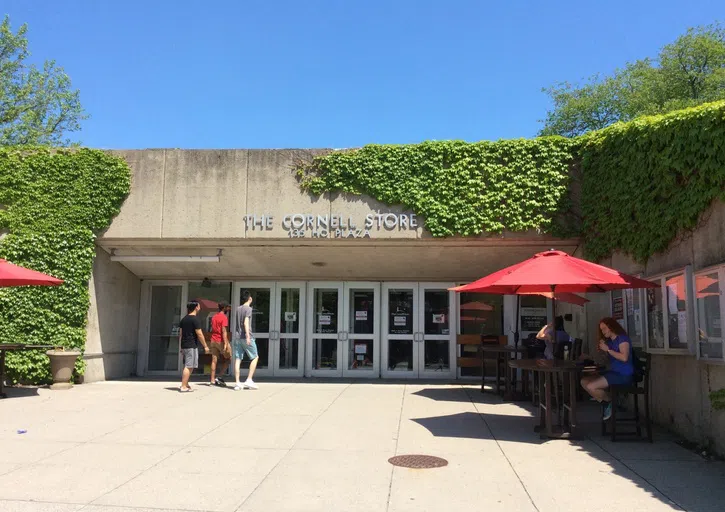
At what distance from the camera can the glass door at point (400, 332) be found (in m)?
13.4

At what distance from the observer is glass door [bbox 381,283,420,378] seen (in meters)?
13.4

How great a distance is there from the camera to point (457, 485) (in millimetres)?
4980

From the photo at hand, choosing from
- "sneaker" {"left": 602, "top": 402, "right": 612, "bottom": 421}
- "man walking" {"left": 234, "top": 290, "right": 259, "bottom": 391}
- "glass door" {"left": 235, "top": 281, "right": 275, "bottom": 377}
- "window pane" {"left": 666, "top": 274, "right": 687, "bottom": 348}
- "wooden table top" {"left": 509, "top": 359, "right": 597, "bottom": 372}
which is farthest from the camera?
"glass door" {"left": 235, "top": 281, "right": 275, "bottom": 377}

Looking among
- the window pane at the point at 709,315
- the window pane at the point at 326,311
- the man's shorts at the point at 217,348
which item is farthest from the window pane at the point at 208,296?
the window pane at the point at 709,315

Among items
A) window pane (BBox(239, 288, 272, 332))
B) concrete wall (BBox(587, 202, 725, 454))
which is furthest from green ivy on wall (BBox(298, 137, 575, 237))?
window pane (BBox(239, 288, 272, 332))

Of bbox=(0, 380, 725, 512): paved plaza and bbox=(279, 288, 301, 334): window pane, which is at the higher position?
bbox=(279, 288, 301, 334): window pane

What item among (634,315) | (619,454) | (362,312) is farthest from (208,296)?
(619,454)

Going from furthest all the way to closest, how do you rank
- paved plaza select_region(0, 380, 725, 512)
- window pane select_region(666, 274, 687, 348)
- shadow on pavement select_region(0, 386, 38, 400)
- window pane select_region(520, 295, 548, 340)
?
window pane select_region(520, 295, 548, 340), shadow on pavement select_region(0, 386, 38, 400), window pane select_region(666, 274, 687, 348), paved plaza select_region(0, 380, 725, 512)

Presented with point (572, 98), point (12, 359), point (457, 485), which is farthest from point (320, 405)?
point (572, 98)

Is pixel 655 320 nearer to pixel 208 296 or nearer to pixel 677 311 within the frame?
pixel 677 311

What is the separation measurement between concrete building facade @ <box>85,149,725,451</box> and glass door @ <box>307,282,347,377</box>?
0.03 metres

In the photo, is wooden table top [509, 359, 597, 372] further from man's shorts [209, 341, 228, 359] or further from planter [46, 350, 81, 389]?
planter [46, 350, 81, 389]

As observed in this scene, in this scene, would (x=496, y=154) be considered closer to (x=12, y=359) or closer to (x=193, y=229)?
(x=193, y=229)

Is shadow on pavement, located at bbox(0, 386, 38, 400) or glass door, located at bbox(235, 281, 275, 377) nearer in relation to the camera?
shadow on pavement, located at bbox(0, 386, 38, 400)
